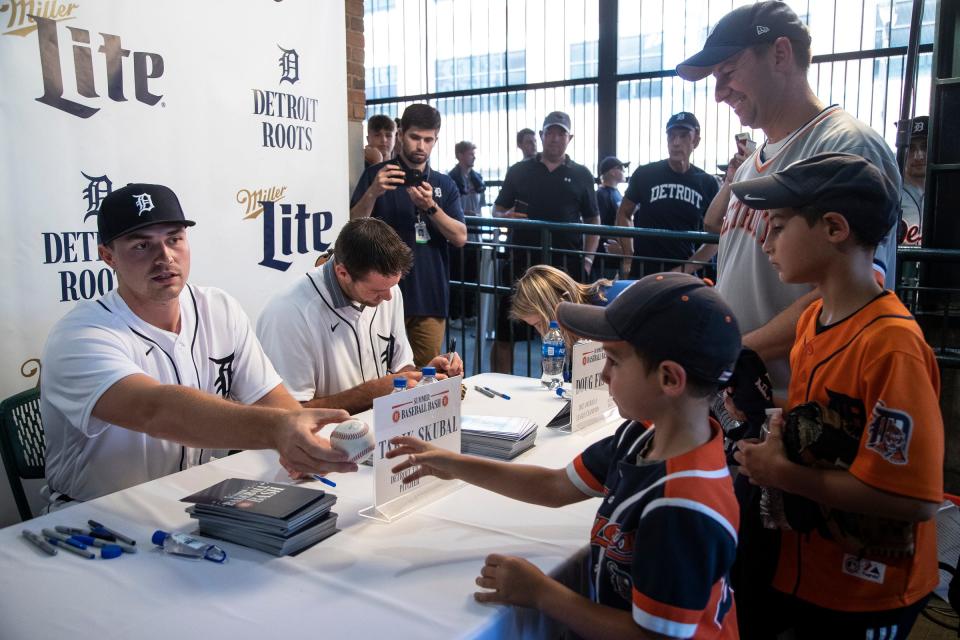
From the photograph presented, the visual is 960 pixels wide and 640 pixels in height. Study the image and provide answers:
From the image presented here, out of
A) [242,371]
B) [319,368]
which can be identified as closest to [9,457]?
[242,371]

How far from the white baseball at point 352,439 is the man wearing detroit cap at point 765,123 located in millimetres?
964

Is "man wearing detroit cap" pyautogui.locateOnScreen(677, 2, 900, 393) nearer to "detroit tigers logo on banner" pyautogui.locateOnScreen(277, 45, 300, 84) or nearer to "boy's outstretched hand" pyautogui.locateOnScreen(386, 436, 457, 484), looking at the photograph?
"boy's outstretched hand" pyautogui.locateOnScreen(386, 436, 457, 484)

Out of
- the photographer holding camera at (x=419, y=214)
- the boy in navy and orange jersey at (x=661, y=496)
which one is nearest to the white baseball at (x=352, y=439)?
the boy in navy and orange jersey at (x=661, y=496)

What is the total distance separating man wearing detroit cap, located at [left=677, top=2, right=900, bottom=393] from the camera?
1902mm

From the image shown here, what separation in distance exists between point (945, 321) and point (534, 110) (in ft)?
23.8

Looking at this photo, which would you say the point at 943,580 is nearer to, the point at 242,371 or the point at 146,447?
the point at 242,371

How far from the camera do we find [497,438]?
203 cm

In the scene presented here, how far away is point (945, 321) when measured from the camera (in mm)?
3617

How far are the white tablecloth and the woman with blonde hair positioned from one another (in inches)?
52.4

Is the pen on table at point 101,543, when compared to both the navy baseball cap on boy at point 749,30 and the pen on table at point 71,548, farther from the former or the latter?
the navy baseball cap on boy at point 749,30

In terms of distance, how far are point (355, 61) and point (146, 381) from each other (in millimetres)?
3413

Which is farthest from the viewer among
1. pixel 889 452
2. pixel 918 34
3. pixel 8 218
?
pixel 918 34

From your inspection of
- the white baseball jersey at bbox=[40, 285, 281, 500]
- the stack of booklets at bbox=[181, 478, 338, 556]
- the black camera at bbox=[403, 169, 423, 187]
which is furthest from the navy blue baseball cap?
the stack of booklets at bbox=[181, 478, 338, 556]

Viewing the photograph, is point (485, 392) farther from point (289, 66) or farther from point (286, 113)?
point (289, 66)
